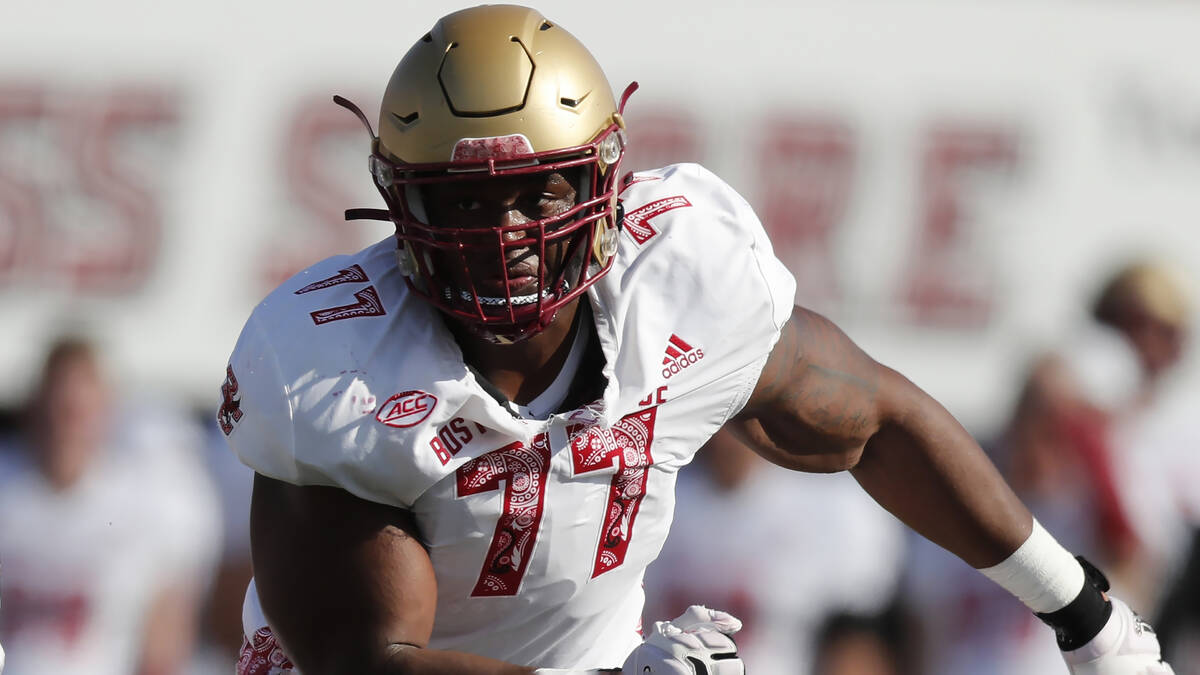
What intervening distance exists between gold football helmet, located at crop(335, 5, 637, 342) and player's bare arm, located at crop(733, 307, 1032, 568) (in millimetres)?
478

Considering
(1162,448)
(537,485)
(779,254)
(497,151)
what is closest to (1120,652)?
(537,485)

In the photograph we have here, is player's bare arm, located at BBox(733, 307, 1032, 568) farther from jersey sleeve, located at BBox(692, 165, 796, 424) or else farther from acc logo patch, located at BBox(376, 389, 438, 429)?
acc logo patch, located at BBox(376, 389, 438, 429)

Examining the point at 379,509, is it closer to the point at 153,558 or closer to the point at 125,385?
the point at 153,558

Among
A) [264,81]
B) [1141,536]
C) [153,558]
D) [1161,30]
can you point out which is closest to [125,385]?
[153,558]

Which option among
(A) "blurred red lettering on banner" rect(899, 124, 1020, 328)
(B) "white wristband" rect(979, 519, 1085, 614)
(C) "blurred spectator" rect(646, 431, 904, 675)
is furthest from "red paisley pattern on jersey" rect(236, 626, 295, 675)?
(A) "blurred red lettering on banner" rect(899, 124, 1020, 328)

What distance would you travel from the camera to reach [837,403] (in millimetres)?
2480

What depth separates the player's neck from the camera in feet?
7.08

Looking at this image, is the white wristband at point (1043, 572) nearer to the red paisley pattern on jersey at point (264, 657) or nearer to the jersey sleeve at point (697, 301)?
the jersey sleeve at point (697, 301)

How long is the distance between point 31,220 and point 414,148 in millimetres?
2551

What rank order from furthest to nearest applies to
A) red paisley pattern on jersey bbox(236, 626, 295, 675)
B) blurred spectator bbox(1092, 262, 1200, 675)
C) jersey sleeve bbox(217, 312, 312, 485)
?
1. blurred spectator bbox(1092, 262, 1200, 675)
2. red paisley pattern on jersey bbox(236, 626, 295, 675)
3. jersey sleeve bbox(217, 312, 312, 485)

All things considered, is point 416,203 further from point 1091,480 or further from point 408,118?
point 1091,480

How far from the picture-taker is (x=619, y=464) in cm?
215

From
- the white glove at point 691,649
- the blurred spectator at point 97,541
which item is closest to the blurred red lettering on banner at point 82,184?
the blurred spectator at point 97,541

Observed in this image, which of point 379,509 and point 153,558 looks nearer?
point 379,509
